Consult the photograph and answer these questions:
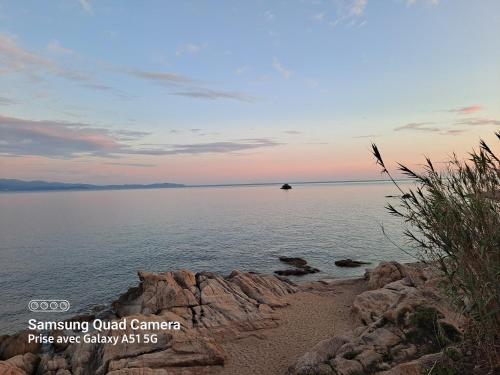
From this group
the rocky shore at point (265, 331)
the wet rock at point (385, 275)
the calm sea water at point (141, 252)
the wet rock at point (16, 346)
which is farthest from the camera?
the calm sea water at point (141, 252)

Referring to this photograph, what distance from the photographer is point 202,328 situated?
2186 cm

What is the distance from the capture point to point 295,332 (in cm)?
2247

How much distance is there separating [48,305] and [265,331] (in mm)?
22527

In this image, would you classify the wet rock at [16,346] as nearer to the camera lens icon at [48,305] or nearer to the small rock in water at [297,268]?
the camera lens icon at [48,305]

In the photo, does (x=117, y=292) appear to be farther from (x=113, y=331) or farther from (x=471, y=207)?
(x=471, y=207)

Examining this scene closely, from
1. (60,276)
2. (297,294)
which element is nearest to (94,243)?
(60,276)

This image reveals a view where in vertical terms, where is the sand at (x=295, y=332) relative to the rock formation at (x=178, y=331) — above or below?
below

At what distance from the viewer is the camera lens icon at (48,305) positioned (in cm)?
2961

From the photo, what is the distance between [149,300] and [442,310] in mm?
20182

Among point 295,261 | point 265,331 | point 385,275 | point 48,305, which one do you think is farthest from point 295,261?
point 48,305

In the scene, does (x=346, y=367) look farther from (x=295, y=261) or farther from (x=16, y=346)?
(x=295, y=261)

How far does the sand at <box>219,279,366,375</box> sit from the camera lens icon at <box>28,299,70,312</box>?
18.6 meters

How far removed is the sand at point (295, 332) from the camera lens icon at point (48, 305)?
732 inches

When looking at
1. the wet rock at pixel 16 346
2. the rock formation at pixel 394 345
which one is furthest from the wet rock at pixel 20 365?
the rock formation at pixel 394 345
